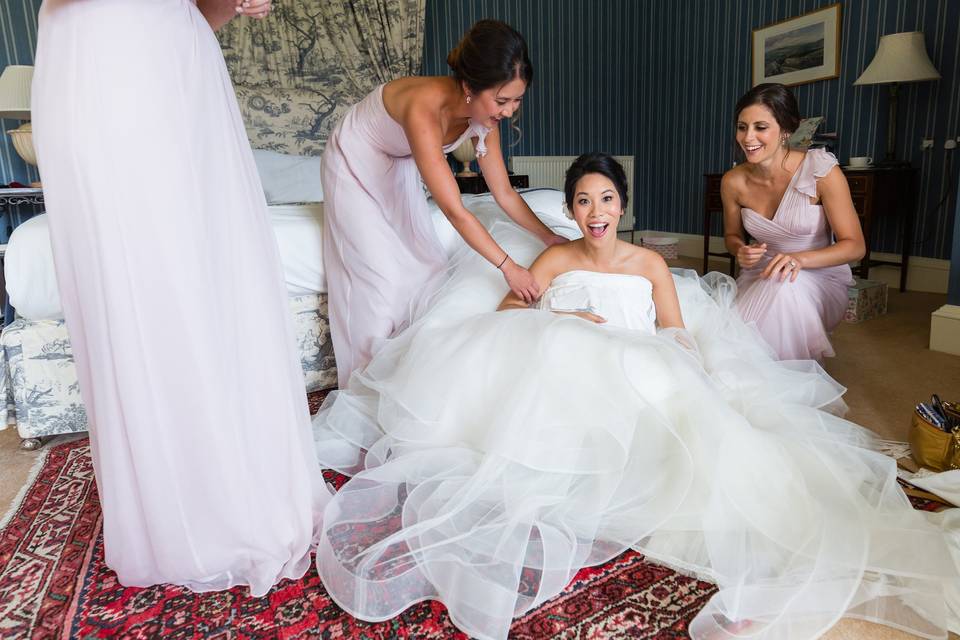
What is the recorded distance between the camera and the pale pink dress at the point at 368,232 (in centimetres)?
219

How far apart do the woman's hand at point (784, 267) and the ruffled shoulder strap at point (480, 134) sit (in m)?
1.10

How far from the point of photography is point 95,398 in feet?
3.97

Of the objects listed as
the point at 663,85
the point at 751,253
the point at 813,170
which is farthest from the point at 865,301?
the point at 663,85

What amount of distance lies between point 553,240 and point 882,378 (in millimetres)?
1500

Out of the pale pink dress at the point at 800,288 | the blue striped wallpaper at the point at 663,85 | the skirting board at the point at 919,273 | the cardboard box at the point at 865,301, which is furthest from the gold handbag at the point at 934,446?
the blue striped wallpaper at the point at 663,85

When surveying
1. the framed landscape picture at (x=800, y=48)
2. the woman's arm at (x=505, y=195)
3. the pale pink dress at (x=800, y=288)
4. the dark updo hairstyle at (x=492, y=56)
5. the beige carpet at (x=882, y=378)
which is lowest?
the beige carpet at (x=882, y=378)

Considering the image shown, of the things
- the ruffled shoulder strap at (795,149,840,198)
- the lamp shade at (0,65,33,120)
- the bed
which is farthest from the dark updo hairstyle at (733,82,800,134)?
the lamp shade at (0,65,33,120)

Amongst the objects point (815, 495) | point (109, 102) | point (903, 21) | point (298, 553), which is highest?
point (903, 21)

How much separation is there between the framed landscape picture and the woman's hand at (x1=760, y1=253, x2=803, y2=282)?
3.01m

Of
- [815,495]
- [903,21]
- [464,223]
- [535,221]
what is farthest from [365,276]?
[903,21]

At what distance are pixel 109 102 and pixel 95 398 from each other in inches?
21.3

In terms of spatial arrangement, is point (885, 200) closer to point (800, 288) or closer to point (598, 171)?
point (800, 288)

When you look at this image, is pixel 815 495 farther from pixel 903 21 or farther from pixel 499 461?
pixel 903 21

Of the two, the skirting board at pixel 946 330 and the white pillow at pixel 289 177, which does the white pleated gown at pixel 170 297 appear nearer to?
the white pillow at pixel 289 177
